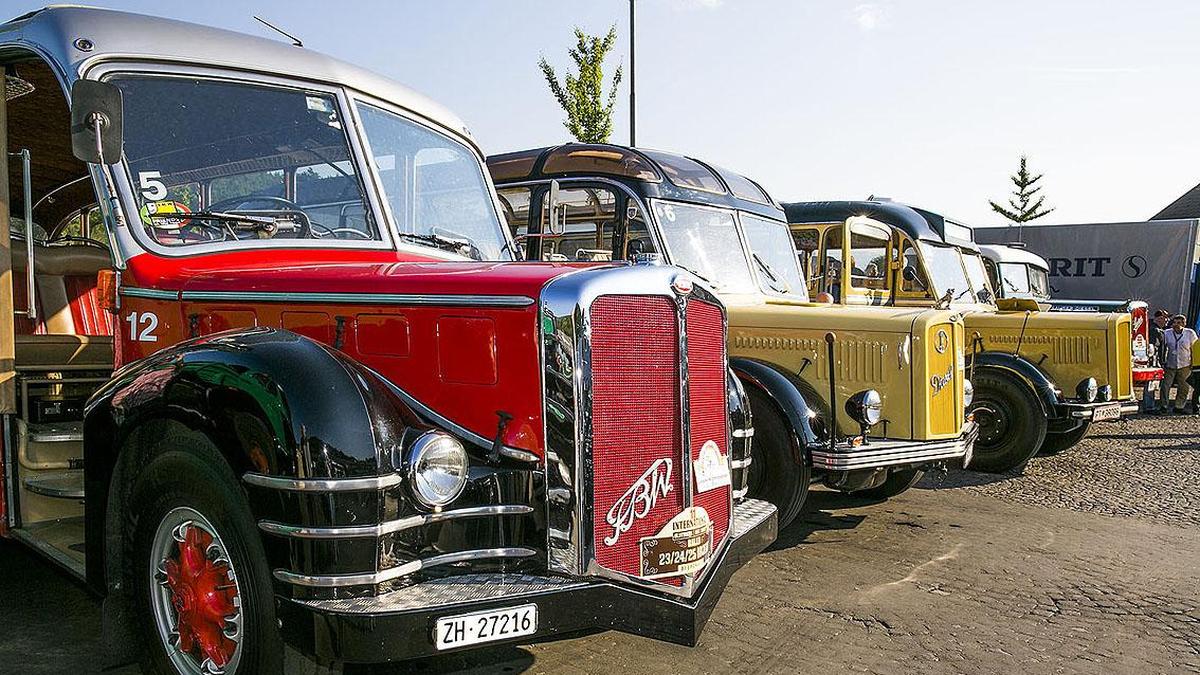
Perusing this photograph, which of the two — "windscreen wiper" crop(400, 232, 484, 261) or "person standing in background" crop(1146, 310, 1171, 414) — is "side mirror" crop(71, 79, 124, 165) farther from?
"person standing in background" crop(1146, 310, 1171, 414)

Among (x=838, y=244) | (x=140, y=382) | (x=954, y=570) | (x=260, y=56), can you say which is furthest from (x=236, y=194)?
(x=838, y=244)

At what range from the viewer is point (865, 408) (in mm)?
5852

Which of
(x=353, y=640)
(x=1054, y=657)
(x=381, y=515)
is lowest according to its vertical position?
(x=1054, y=657)

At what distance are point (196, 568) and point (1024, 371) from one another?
7940 mm

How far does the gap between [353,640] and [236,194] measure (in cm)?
211

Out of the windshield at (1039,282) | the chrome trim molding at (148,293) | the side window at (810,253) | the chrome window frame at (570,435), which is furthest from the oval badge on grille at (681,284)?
the windshield at (1039,282)

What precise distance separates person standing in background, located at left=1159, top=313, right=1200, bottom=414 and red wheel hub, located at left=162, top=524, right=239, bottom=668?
14754 millimetres

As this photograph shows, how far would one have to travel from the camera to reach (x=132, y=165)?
3.87m

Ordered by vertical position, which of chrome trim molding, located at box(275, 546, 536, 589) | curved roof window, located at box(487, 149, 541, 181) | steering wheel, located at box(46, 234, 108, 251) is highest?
curved roof window, located at box(487, 149, 541, 181)

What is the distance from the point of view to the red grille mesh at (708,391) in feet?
11.9

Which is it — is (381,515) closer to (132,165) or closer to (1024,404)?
(132,165)

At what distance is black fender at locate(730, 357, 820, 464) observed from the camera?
18.5 ft

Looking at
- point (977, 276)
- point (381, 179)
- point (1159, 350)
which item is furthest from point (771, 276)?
point (1159, 350)

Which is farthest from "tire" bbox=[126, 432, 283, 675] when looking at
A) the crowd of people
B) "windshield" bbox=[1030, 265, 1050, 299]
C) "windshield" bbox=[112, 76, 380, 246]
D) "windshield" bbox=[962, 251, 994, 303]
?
"windshield" bbox=[1030, 265, 1050, 299]
